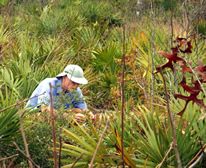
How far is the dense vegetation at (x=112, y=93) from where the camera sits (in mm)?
2143

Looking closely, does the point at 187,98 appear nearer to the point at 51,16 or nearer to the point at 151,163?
the point at 151,163

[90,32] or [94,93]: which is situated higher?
[90,32]

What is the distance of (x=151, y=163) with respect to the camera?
2209 mm

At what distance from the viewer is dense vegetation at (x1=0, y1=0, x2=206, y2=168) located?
2.14 meters

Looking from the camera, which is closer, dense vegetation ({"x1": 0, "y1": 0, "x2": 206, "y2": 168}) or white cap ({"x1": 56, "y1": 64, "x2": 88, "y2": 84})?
dense vegetation ({"x1": 0, "y1": 0, "x2": 206, "y2": 168})

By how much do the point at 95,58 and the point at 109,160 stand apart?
4.80 m

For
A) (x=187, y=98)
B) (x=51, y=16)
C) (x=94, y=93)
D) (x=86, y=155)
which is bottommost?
(x=94, y=93)

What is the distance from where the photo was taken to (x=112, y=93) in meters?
4.50

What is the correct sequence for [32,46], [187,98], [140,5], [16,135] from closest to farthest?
[187,98]
[16,135]
[32,46]
[140,5]

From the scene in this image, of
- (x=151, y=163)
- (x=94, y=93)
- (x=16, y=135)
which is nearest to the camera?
(x=151, y=163)

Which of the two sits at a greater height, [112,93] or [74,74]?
[74,74]

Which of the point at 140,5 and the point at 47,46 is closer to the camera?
the point at 47,46

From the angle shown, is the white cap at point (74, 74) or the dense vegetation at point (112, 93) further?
the white cap at point (74, 74)

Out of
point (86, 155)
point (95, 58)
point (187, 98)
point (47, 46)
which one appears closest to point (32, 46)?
point (47, 46)
